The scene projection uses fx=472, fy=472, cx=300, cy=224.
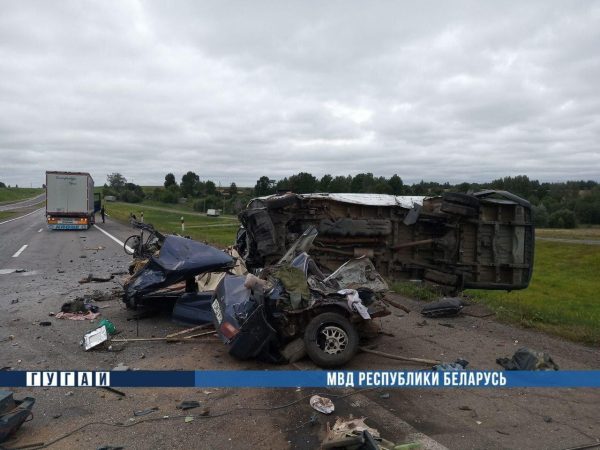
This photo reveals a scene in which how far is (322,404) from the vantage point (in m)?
4.37

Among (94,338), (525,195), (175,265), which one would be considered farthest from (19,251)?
(525,195)

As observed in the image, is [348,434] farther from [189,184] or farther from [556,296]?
[189,184]

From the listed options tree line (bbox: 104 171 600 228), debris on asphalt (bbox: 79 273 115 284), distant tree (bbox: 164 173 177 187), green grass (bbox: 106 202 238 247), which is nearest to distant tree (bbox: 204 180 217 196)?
tree line (bbox: 104 171 600 228)

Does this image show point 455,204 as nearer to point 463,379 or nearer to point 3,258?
point 463,379

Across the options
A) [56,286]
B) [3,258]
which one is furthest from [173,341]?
[3,258]

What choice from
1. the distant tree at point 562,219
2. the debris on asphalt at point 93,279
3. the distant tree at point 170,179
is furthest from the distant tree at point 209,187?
the debris on asphalt at point 93,279

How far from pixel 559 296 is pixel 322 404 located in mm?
19110

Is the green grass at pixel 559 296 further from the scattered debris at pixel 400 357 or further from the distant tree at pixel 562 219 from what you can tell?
the distant tree at pixel 562 219

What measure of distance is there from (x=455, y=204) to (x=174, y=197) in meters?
77.3

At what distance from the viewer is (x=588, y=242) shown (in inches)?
1933

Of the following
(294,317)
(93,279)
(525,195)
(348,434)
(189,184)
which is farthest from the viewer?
(189,184)

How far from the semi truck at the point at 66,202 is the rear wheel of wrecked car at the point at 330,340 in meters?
24.6

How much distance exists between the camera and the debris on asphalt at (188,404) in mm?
4382

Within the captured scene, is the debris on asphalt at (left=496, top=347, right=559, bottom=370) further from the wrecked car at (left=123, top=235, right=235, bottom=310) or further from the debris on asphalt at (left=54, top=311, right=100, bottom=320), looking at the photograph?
the debris on asphalt at (left=54, top=311, right=100, bottom=320)
